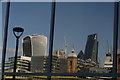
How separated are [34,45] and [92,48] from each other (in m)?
0.71

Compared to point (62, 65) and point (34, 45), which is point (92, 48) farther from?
point (34, 45)

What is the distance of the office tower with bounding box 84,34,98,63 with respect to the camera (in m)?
2.93

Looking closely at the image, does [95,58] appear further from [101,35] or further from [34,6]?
[34,6]

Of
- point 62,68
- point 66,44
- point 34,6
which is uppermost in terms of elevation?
point 34,6

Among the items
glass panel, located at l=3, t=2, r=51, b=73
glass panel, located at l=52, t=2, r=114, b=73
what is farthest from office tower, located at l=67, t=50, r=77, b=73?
glass panel, located at l=3, t=2, r=51, b=73

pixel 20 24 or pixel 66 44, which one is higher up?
pixel 20 24

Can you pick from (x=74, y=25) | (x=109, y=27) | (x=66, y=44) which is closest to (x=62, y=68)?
(x=66, y=44)

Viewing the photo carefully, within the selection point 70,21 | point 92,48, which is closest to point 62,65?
point 92,48

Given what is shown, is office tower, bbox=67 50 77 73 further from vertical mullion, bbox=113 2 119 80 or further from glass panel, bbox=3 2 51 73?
vertical mullion, bbox=113 2 119 80

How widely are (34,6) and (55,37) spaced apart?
49 centimetres

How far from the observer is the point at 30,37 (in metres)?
3.18

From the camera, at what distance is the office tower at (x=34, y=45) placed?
10.2 feet

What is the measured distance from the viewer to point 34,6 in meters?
3.26

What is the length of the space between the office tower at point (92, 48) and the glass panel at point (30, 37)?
48cm
